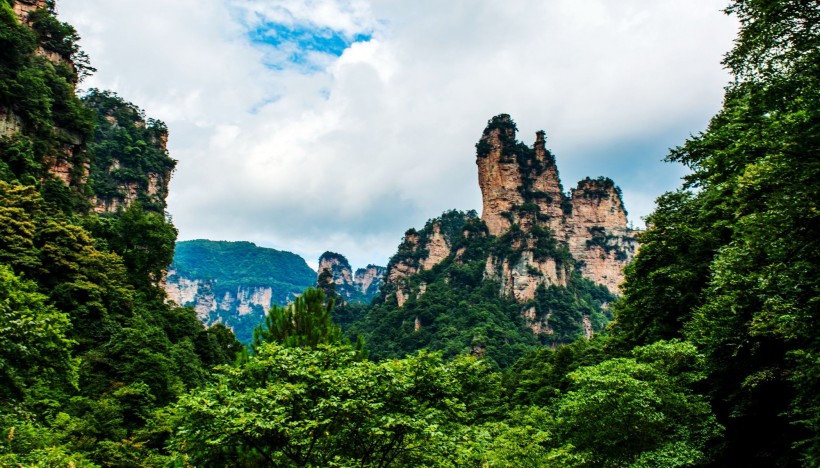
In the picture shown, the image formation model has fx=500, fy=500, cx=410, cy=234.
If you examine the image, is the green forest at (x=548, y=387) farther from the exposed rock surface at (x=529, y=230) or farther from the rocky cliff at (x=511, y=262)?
the exposed rock surface at (x=529, y=230)

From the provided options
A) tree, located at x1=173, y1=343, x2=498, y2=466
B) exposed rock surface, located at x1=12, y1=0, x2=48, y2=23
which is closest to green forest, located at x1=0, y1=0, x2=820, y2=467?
tree, located at x1=173, y1=343, x2=498, y2=466

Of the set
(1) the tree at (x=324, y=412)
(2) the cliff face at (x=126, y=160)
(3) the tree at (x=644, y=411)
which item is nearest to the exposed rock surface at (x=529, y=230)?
(2) the cliff face at (x=126, y=160)

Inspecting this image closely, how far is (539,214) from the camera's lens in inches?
4313

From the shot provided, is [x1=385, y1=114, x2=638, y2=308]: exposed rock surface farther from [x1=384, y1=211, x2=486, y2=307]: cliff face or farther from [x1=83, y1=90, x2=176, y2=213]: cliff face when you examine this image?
[x1=83, y1=90, x2=176, y2=213]: cliff face

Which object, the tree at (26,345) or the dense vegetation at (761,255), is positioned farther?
the tree at (26,345)

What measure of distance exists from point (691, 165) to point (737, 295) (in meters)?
10.9

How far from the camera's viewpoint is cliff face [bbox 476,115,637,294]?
95.9m

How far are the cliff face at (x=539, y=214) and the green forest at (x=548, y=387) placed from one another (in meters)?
64.1

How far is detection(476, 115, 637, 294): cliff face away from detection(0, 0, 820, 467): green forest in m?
64.1

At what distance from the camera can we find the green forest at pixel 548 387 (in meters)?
9.06

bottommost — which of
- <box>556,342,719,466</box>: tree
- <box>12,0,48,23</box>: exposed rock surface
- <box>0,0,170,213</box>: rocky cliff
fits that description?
<box>556,342,719,466</box>: tree

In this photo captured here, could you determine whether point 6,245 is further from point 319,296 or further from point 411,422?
point 411,422

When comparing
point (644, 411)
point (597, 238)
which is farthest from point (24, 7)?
point (597, 238)

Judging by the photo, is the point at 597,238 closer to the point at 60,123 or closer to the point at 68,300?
the point at 60,123
